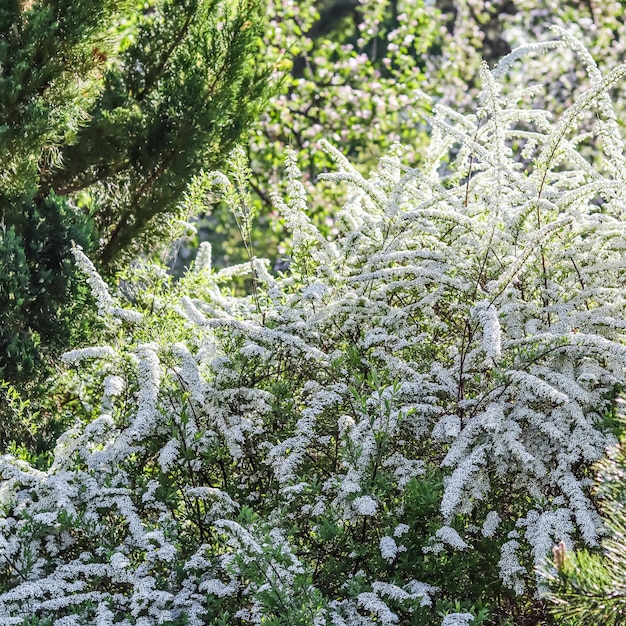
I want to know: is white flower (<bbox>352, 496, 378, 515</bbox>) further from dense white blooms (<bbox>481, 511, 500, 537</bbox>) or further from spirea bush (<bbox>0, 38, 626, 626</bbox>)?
dense white blooms (<bbox>481, 511, 500, 537</bbox>)

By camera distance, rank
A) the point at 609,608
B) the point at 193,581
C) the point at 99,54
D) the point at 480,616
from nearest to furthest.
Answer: the point at 609,608 → the point at 480,616 → the point at 193,581 → the point at 99,54

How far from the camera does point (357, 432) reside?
8.77 feet

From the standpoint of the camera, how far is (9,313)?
12.8 feet

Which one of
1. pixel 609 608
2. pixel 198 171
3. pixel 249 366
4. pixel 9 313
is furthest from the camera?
pixel 198 171

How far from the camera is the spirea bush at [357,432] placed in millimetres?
2559

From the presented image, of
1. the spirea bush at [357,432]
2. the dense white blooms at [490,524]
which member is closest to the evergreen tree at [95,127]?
the spirea bush at [357,432]

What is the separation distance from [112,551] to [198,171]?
2.69 meters

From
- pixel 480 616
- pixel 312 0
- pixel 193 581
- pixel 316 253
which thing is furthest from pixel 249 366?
pixel 312 0

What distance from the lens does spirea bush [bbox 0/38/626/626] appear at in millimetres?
2559

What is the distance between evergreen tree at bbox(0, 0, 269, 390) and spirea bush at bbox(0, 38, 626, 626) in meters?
0.68

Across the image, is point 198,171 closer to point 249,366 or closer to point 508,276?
point 249,366

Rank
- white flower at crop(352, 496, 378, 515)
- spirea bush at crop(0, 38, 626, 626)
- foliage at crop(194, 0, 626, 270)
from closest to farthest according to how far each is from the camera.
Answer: white flower at crop(352, 496, 378, 515)
spirea bush at crop(0, 38, 626, 626)
foliage at crop(194, 0, 626, 270)

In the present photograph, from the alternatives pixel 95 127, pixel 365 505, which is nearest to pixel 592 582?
pixel 365 505

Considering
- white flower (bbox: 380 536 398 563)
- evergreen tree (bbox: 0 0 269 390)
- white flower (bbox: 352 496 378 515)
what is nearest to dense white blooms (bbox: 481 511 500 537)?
white flower (bbox: 380 536 398 563)
